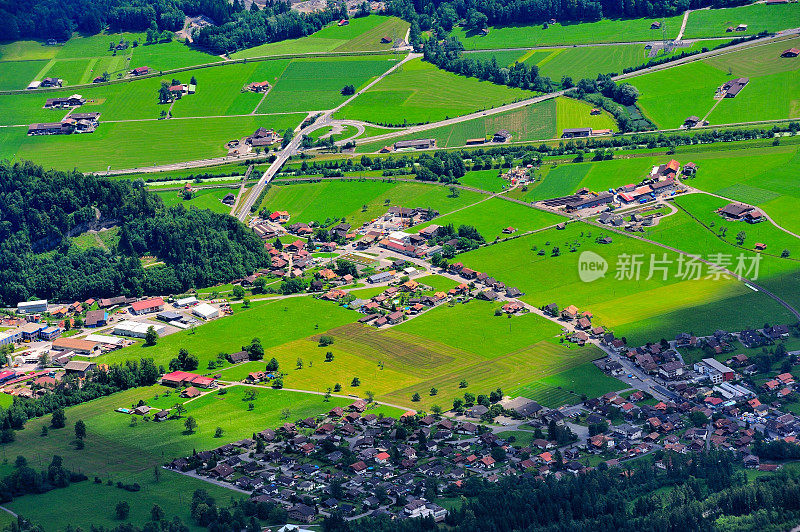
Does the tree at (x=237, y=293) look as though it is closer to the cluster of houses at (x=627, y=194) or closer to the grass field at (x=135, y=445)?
the grass field at (x=135, y=445)

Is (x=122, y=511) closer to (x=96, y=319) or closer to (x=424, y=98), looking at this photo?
(x=96, y=319)

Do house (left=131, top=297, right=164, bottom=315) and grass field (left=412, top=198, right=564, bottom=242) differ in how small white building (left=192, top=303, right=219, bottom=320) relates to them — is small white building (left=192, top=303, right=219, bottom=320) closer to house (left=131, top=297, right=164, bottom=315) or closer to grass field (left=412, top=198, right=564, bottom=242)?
house (left=131, top=297, right=164, bottom=315)

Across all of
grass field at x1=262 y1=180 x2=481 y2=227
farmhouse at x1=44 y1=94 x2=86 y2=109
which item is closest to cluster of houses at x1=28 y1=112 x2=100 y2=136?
farmhouse at x1=44 y1=94 x2=86 y2=109

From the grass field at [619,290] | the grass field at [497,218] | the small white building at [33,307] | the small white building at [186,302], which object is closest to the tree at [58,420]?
the small white building at [186,302]

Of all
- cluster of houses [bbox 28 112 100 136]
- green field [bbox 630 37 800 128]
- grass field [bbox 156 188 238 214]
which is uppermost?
green field [bbox 630 37 800 128]

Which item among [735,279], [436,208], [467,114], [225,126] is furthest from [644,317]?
[225,126]
